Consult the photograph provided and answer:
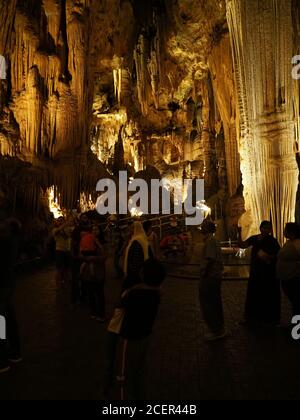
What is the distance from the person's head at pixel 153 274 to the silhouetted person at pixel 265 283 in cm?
291

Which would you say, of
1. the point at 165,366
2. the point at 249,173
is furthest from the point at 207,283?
the point at 249,173

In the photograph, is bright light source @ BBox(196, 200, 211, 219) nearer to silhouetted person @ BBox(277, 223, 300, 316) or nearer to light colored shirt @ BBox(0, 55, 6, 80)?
light colored shirt @ BBox(0, 55, 6, 80)

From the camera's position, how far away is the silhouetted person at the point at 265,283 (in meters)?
5.23

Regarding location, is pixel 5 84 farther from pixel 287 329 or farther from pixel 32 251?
pixel 287 329

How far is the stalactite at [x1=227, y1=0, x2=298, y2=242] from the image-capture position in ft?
34.4

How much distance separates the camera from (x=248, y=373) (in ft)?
11.9

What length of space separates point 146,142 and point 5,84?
41.9 ft

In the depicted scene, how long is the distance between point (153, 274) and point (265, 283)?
3.11m

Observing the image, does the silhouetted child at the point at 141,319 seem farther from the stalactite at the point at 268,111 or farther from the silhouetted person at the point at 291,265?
the stalactite at the point at 268,111

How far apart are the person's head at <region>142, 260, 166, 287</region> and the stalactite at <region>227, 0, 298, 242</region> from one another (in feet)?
27.8

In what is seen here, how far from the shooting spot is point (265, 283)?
527 cm

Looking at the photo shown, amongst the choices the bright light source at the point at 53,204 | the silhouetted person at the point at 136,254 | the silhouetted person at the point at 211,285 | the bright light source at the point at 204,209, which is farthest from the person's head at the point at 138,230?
the bright light source at the point at 204,209

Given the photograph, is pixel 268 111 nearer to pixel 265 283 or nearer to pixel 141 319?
pixel 265 283

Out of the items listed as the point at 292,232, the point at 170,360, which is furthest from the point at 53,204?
the point at 170,360
